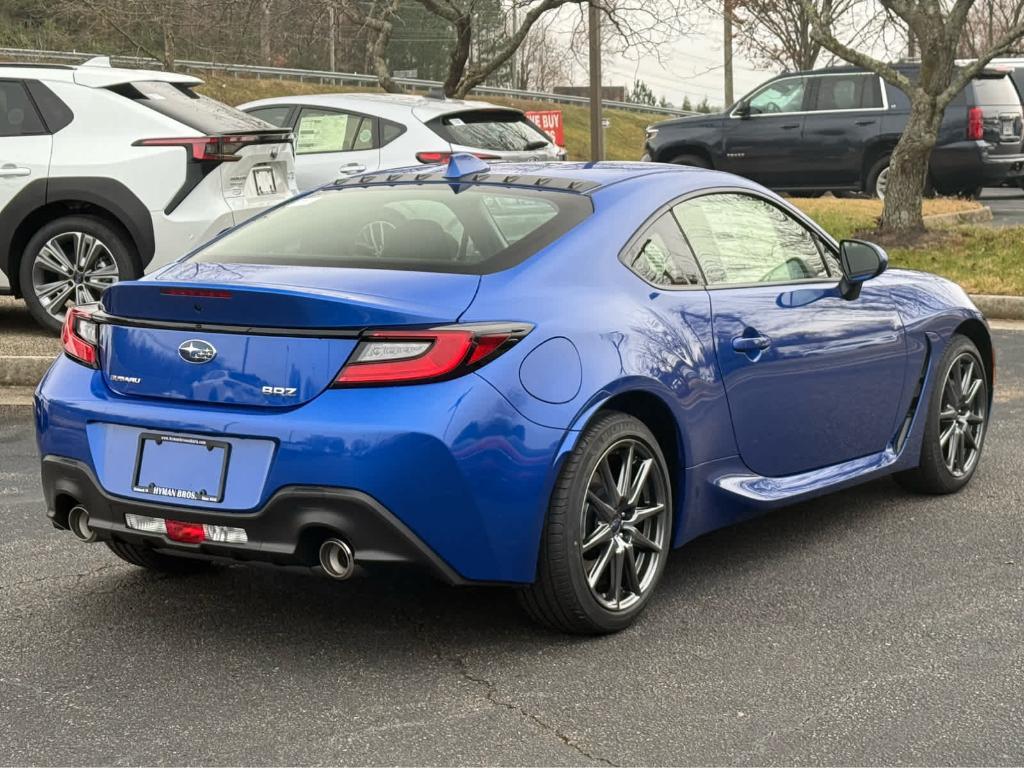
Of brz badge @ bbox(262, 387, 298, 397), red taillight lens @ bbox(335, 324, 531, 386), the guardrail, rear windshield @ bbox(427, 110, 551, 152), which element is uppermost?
the guardrail

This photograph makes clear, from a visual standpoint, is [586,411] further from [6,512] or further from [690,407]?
[6,512]

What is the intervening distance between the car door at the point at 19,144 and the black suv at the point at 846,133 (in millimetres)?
12994

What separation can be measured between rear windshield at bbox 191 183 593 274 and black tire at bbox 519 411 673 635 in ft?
1.89

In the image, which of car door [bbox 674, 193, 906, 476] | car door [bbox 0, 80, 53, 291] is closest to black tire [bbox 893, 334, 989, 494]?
car door [bbox 674, 193, 906, 476]

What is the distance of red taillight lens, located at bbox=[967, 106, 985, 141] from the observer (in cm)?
2105

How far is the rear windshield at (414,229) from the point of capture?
4574 mm

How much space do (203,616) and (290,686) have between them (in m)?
0.76

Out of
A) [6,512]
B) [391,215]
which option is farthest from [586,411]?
[6,512]

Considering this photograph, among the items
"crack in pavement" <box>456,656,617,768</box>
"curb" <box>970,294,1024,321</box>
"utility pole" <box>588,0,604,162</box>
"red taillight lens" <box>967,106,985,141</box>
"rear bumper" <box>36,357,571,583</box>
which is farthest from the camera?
"red taillight lens" <box>967,106,985,141</box>

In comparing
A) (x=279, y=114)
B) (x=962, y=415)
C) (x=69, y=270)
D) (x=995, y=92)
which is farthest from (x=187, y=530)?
(x=995, y=92)

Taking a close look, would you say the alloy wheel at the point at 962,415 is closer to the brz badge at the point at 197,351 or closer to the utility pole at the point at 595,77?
the brz badge at the point at 197,351

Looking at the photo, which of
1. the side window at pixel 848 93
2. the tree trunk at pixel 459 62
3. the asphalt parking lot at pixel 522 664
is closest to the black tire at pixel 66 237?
the asphalt parking lot at pixel 522 664

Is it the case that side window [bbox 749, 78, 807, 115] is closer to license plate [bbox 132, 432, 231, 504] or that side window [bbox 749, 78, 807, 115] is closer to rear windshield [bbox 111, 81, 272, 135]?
rear windshield [bbox 111, 81, 272, 135]

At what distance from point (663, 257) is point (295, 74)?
173 ft
